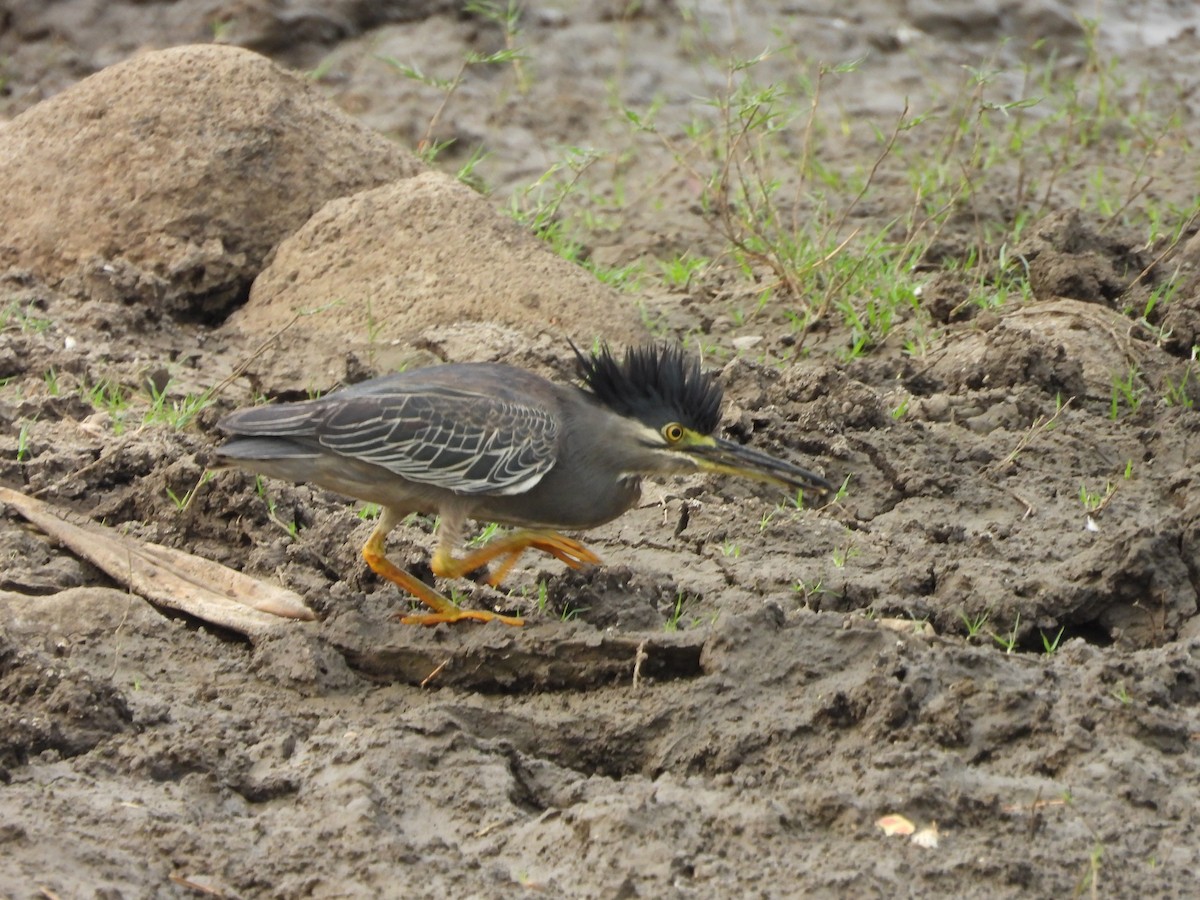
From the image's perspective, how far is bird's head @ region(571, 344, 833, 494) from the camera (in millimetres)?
5449

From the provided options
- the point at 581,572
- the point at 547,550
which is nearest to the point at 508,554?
the point at 547,550

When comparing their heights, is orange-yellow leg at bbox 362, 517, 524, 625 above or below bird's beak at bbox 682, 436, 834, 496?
below

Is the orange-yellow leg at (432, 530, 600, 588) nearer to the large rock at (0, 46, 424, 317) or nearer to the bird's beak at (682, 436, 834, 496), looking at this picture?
the bird's beak at (682, 436, 834, 496)

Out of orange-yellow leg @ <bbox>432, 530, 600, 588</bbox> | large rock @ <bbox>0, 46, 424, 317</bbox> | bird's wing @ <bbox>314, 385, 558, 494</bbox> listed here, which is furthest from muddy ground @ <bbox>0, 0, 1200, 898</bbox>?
bird's wing @ <bbox>314, 385, 558, 494</bbox>

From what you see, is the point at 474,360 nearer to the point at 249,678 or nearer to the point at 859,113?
the point at 249,678

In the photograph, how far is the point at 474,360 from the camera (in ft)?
22.8

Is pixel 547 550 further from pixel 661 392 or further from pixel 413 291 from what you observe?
pixel 413 291

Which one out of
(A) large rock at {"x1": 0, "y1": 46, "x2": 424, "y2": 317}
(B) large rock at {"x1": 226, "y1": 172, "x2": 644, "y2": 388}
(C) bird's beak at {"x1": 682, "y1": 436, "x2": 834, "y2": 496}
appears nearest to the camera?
(C) bird's beak at {"x1": 682, "y1": 436, "x2": 834, "y2": 496}

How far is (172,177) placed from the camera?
7500mm

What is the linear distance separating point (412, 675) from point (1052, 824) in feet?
6.42

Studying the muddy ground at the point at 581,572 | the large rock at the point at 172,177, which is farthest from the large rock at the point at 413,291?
the large rock at the point at 172,177

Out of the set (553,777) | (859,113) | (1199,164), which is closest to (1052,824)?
(553,777)

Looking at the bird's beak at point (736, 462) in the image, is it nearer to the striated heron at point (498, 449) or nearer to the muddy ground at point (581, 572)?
the striated heron at point (498, 449)

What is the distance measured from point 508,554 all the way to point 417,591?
378mm
